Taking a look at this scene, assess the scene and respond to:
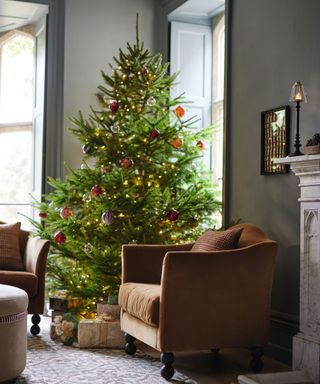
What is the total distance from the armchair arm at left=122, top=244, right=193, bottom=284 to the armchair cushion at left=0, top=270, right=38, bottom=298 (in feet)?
2.61

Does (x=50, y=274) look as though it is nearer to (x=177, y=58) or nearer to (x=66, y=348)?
(x=66, y=348)

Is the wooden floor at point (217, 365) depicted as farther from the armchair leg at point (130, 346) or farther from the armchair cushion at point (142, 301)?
the armchair cushion at point (142, 301)

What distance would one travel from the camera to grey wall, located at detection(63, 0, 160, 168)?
651 cm

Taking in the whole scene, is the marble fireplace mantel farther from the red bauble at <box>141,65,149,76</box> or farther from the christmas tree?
the red bauble at <box>141,65,149,76</box>

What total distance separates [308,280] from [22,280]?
2.14 metres

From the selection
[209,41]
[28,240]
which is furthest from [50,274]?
[209,41]

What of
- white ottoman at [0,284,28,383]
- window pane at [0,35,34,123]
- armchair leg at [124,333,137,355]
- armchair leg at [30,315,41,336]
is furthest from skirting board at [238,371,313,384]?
window pane at [0,35,34,123]

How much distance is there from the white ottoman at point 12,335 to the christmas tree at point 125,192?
1396 mm

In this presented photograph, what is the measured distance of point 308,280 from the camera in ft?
12.8

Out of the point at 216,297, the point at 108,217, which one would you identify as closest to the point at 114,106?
the point at 108,217

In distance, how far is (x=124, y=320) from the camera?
450 centimetres

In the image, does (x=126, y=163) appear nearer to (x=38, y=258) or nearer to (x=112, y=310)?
(x=38, y=258)

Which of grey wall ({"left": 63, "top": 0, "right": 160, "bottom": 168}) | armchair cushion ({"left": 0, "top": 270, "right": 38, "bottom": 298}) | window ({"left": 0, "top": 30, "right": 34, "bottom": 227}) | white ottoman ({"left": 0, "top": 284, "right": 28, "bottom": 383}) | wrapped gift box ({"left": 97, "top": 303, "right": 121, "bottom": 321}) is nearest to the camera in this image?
white ottoman ({"left": 0, "top": 284, "right": 28, "bottom": 383})

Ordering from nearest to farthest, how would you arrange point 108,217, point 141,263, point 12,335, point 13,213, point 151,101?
point 12,335, point 141,263, point 108,217, point 151,101, point 13,213
